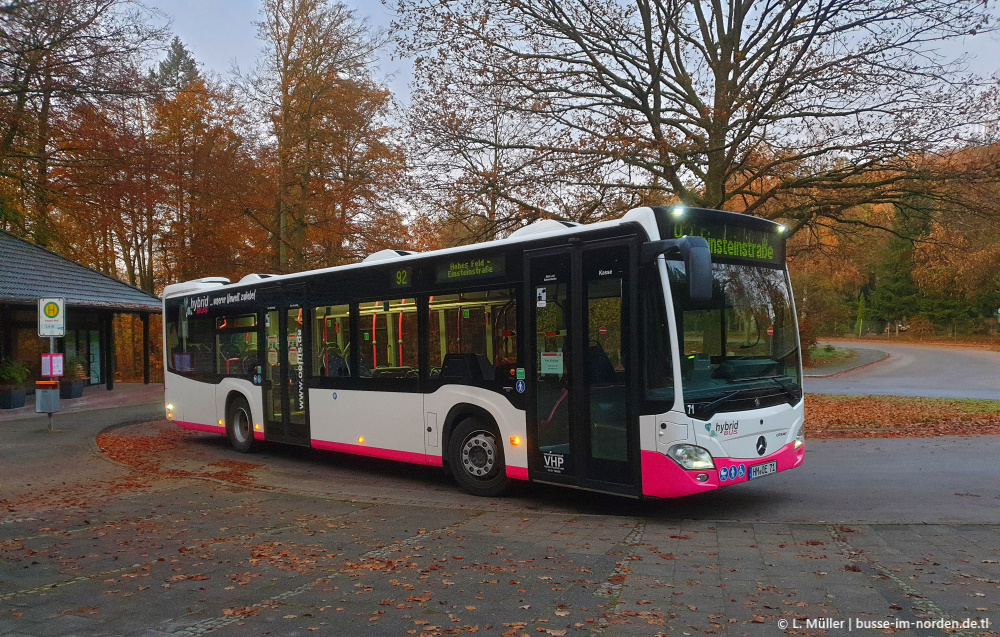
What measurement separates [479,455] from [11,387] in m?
19.4

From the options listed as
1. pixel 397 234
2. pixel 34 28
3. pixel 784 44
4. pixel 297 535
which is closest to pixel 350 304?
pixel 297 535

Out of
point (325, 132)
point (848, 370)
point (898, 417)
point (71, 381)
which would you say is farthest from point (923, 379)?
point (71, 381)

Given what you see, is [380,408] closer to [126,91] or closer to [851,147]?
[851,147]

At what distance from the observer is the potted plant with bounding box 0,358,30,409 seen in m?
22.6

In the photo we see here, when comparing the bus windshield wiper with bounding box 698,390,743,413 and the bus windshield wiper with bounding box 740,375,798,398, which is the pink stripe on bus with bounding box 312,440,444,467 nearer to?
the bus windshield wiper with bounding box 698,390,743,413

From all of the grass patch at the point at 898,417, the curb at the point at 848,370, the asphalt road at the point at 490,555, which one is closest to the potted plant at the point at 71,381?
the asphalt road at the point at 490,555

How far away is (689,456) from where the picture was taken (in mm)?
7195

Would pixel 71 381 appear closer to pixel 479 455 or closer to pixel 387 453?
pixel 387 453

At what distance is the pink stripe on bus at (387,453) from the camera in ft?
32.1

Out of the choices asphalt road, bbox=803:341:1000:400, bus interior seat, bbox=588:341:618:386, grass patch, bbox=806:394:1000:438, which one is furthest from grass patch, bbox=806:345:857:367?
bus interior seat, bbox=588:341:618:386

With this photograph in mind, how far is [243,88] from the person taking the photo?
1046 inches

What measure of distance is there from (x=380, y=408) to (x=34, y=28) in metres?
13.4

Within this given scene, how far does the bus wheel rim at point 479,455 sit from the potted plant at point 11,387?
62.8ft

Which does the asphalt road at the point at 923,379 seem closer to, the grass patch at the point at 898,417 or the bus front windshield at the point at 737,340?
the grass patch at the point at 898,417
